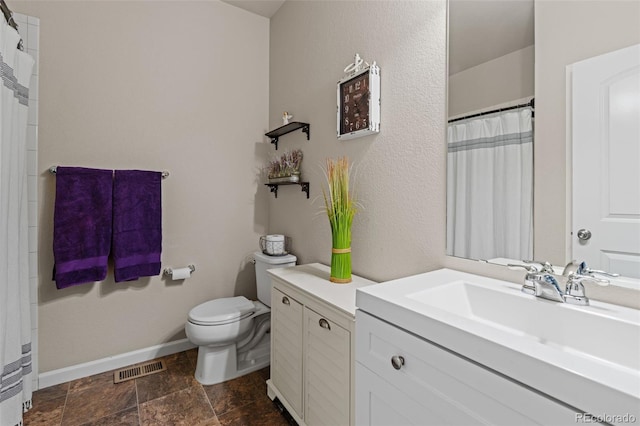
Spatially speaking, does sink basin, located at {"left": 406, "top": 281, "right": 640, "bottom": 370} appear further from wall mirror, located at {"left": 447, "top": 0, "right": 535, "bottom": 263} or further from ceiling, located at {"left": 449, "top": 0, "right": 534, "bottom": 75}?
ceiling, located at {"left": 449, "top": 0, "right": 534, "bottom": 75}

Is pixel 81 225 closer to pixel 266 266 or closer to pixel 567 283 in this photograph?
pixel 266 266

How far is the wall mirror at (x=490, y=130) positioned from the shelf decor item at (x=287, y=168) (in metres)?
1.16

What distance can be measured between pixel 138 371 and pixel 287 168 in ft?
5.58

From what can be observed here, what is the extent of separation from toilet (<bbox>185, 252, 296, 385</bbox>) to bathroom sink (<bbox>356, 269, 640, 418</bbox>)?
1206 mm

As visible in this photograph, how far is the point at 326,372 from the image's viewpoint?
1300mm

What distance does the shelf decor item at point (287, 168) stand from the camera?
2.18 meters

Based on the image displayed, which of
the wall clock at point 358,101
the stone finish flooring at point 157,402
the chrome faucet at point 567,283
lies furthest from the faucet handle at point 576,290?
the stone finish flooring at point 157,402

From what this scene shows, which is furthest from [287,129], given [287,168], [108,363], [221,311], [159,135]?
[108,363]

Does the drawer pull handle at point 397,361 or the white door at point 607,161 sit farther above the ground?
the white door at point 607,161

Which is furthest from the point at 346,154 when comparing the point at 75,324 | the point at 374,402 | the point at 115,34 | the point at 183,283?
the point at 75,324

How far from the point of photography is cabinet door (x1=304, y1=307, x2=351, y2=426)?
3.93 feet

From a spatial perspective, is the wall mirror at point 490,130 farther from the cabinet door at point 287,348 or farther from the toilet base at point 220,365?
the toilet base at point 220,365

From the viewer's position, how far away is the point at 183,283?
2338 millimetres

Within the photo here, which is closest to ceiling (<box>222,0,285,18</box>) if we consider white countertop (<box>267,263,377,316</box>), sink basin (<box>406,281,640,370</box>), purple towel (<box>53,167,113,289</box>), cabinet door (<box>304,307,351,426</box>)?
purple towel (<box>53,167,113,289</box>)
